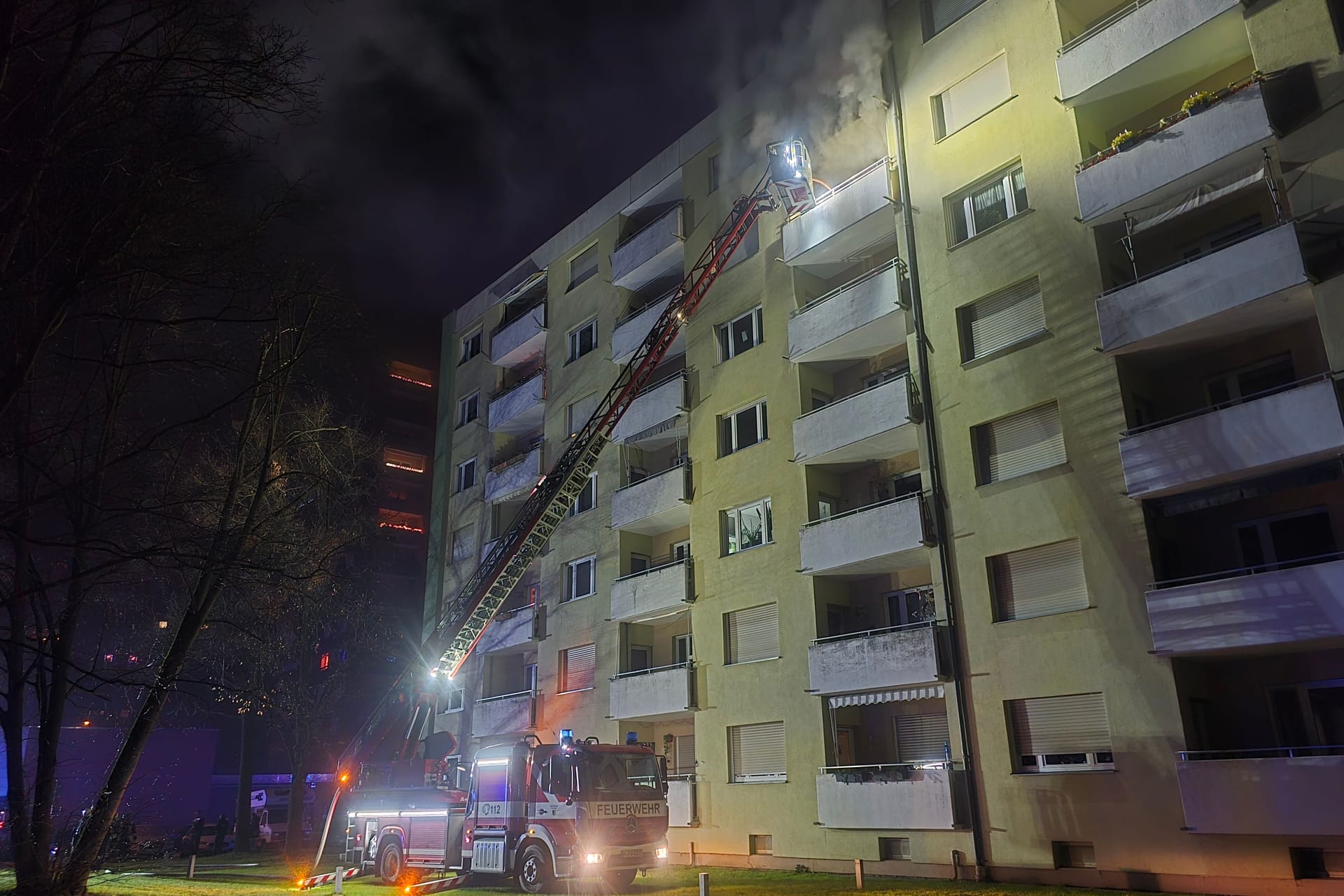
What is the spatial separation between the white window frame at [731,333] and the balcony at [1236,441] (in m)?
11.5

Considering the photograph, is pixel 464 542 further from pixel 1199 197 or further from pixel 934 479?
pixel 1199 197

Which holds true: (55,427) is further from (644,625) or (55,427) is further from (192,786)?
(192,786)

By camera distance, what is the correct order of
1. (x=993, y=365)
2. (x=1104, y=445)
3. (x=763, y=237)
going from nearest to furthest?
(x=1104, y=445), (x=993, y=365), (x=763, y=237)

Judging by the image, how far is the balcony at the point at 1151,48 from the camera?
17625 millimetres

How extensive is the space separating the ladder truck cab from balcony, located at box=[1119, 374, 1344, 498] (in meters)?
11.2

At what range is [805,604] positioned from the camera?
22859 millimetres

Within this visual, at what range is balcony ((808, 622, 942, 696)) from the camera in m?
19.4


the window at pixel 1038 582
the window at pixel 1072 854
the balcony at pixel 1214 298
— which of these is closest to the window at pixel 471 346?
the window at pixel 1038 582

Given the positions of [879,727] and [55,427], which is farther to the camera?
[879,727]

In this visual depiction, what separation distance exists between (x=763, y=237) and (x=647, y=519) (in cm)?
936

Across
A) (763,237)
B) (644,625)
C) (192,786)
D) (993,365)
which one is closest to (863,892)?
(993,365)

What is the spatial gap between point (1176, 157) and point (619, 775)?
53.2 feet

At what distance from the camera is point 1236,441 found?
15727 millimetres

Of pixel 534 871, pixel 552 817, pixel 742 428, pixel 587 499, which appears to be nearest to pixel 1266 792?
pixel 552 817
